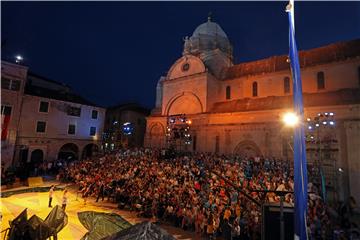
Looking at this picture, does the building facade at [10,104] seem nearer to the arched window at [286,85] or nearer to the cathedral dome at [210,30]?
the cathedral dome at [210,30]

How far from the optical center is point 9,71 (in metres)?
25.3

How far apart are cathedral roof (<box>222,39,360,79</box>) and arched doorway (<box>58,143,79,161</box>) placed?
2561 centimetres

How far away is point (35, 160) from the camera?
91.6 ft

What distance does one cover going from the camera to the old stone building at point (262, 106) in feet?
63.5

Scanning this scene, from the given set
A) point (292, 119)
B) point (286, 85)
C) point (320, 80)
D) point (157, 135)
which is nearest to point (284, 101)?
point (286, 85)

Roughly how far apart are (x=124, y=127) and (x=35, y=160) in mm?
17237

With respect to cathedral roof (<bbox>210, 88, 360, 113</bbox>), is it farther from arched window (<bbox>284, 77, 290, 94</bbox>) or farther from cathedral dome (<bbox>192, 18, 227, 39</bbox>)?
cathedral dome (<bbox>192, 18, 227, 39</bbox>)

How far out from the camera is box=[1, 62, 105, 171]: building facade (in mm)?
26625

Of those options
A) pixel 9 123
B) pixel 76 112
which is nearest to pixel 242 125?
pixel 76 112

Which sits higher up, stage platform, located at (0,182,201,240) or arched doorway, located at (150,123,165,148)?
arched doorway, located at (150,123,165,148)

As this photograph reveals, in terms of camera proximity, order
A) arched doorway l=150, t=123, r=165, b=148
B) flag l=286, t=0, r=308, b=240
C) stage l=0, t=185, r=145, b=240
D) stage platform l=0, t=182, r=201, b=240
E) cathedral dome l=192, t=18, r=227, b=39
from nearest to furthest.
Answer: flag l=286, t=0, r=308, b=240 → stage platform l=0, t=182, r=201, b=240 → stage l=0, t=185, r=145, b=240 → arched doorway l=150, t=123, r=165, b=148 → cathedral dome l=192, t=18, r=227, b=39

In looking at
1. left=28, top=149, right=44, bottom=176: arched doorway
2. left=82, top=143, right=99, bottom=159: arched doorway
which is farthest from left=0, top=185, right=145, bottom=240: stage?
left=82, top=143, right=99, bottom=159: arched doorway

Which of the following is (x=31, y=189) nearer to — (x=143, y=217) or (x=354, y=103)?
(x=143, y=217)

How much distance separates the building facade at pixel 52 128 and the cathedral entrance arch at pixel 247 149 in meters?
22.7
